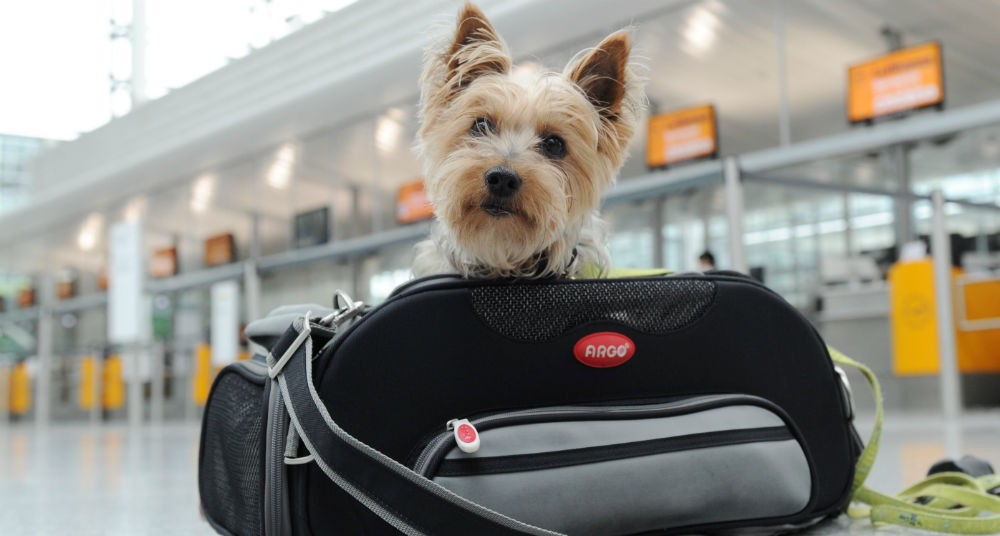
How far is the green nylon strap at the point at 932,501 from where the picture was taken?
177cm

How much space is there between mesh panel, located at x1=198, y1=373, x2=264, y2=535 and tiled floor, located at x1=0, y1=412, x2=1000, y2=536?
31 centimetres

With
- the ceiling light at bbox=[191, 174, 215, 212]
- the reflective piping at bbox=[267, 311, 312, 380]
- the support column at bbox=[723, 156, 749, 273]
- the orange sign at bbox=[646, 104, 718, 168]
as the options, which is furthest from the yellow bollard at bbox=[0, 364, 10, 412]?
the reflective piping at bbox=[267, 311, 312, 380]

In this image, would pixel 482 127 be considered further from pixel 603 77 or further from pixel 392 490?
pixel 392 490

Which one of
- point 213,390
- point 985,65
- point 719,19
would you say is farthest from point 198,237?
point 213,390

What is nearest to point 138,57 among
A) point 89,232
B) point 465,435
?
point 89,232

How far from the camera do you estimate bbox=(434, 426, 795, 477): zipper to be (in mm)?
1384

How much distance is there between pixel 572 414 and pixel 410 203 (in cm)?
1175

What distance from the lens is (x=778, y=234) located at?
16.8m

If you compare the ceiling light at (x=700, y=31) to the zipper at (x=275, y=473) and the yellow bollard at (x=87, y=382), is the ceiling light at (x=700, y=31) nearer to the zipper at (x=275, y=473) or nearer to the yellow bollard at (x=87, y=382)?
the zipper at (x=275, y=473)

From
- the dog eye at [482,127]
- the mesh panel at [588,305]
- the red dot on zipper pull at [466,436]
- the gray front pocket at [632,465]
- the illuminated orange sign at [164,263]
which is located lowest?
the gray front pocket at [632,465]

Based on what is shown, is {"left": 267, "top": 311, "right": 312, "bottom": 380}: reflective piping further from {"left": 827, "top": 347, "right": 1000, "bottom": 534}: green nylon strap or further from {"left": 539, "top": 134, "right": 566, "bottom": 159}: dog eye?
{"left": 827, "top": 347, "right": 1000, "bottom": 534}: green nylon strap

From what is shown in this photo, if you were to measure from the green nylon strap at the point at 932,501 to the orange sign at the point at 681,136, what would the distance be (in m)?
9.10

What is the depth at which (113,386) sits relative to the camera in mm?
15609

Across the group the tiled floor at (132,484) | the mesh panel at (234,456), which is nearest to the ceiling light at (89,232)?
the tiled floor at (132,484)
